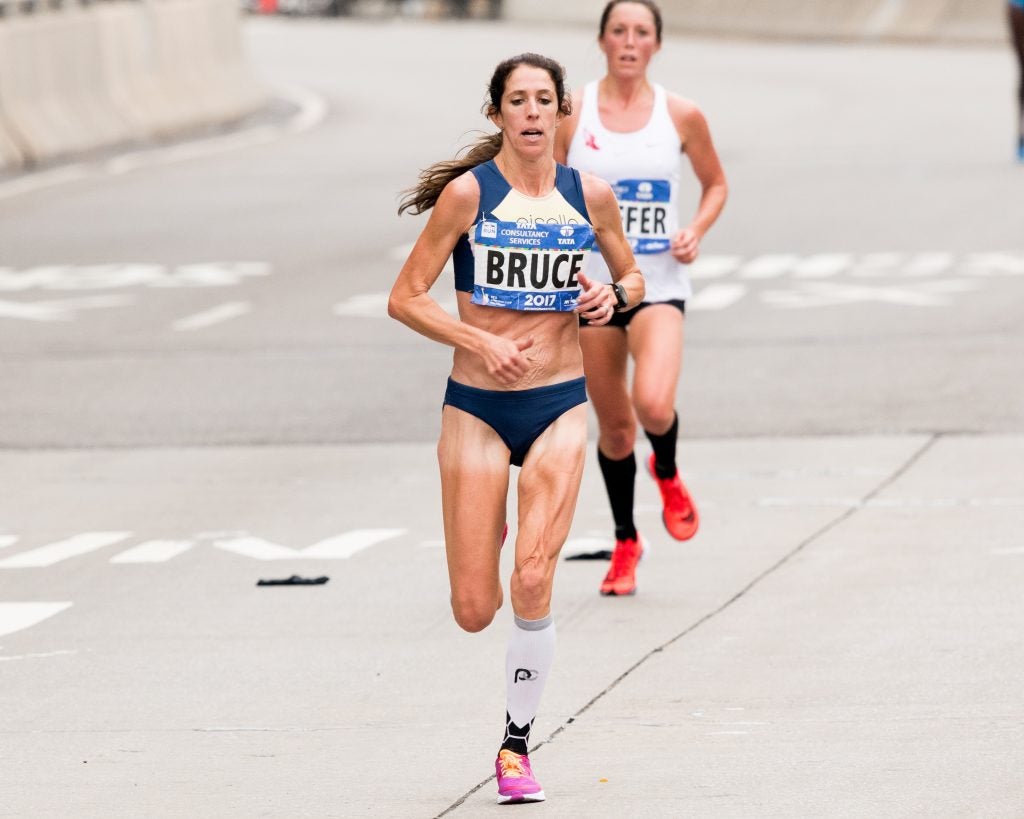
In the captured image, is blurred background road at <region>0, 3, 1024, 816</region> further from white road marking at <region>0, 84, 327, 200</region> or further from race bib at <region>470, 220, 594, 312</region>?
white road marking at <region>0, 84, 327, 200</region>

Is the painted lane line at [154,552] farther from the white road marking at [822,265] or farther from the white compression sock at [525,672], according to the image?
the white road marking at [822,265]

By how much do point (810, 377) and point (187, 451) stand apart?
3869 millimetres

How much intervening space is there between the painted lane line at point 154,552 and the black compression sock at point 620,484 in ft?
6.24

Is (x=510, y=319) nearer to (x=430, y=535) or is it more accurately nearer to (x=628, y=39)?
(x=628, y=39)

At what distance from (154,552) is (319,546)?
69 centimetres

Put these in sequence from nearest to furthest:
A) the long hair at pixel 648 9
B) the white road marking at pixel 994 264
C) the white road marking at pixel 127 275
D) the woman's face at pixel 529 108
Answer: the woman's face at pixel 529 108 → the long hair at pixel 648 9 → the white road marking at pixel 994 264 → the white road marking at pixel 127 275

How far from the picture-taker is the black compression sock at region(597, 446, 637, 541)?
9.19m

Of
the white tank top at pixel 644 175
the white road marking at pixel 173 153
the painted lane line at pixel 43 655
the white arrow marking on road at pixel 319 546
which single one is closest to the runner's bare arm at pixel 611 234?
the white tank top at pixel 644 175

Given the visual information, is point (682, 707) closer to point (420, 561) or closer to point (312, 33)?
point (420, 561)

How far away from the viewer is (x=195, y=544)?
1016cm

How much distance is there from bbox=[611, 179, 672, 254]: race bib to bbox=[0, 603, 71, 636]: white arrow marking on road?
8.48 feet

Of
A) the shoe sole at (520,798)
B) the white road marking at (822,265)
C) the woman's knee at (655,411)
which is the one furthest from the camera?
the white road marking at (822,265)

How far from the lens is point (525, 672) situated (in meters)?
6.53

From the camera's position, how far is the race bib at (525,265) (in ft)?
22.3
